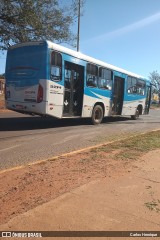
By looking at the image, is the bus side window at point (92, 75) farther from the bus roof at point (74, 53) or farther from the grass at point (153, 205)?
the grass at point (153, 205)

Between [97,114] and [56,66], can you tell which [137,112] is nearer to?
[97,114]

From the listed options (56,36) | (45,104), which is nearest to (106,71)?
(45,104)

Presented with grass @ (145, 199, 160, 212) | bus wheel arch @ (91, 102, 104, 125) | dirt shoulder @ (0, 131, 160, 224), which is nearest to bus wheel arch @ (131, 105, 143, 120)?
bus wheel arch @ (91, 102, 104, 125)

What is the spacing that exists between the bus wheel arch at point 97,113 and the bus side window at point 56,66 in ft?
11.2

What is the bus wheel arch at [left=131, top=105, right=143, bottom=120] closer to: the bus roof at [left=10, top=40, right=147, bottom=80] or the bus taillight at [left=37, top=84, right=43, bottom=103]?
the bus roof at [left=10, top=40, right=147, bottom=80]


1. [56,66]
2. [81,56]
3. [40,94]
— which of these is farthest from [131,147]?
[81,56]

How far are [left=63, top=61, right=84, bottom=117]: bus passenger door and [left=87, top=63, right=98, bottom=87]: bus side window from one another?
19.0 inches

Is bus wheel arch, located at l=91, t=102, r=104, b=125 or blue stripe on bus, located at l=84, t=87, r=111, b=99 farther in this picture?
bus wheel arch, located at l=91, t=102, r=104, b=125

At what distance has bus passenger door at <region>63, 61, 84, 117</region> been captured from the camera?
13.1 metres

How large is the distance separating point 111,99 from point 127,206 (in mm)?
12575

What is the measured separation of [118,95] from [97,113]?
2443mm

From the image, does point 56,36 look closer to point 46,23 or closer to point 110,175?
point 46,23

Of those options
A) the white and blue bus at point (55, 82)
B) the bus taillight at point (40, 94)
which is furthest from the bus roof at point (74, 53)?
the bus taillight at point (40, 94)

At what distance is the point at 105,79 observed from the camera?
52.5 feet
